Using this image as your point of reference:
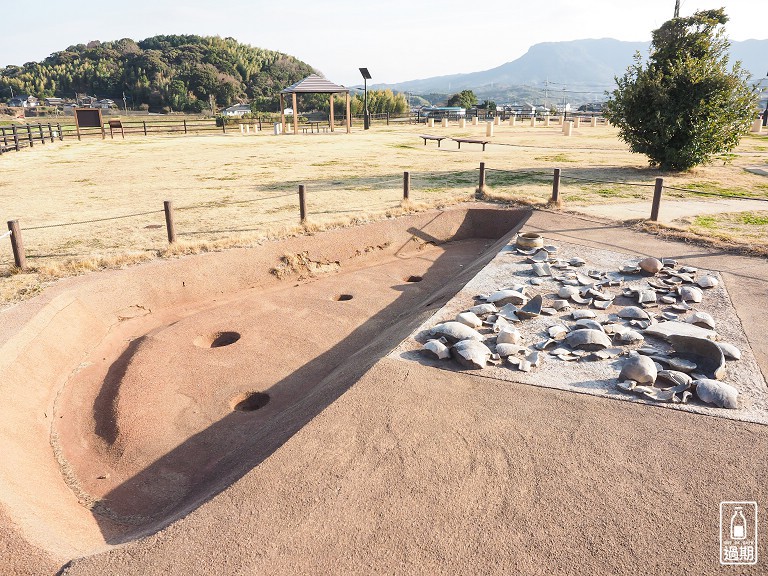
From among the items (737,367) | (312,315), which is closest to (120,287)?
(312,315)

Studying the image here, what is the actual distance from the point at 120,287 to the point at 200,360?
219cm

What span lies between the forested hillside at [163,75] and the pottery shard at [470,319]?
270ft

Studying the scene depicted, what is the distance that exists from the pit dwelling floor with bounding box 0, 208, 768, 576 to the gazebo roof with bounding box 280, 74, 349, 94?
1128 inches

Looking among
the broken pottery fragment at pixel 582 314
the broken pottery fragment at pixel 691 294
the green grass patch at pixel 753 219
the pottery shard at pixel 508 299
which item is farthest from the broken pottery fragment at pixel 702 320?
the green grass patch at pixel 753 219

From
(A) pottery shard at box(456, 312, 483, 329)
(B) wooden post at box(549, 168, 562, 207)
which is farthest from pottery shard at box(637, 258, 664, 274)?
(B) wooden post at box(549, 168, 562, 207)

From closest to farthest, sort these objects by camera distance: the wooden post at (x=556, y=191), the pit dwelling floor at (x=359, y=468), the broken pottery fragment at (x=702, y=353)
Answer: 1. the pit dwelling floor at (x=359, y=468)
2. the broken pottery fragment at (x=702, y=353)
3. the wooden post at (x=556, y=191)

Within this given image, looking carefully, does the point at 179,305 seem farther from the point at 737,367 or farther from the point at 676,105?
the point at 676,105

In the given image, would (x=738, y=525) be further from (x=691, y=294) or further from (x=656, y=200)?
(x=656, y=200)

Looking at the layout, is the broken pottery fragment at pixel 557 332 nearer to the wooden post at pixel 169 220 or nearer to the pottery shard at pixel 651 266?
Result: the pottery shard at pixel 651 266

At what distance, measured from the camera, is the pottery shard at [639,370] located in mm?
4586

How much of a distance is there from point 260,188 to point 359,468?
12.6 m

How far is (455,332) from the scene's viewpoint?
17.8 feet

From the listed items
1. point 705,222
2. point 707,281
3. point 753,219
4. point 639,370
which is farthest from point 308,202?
point 639,370

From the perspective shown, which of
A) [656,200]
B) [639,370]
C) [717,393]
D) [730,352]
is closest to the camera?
[717,393]
